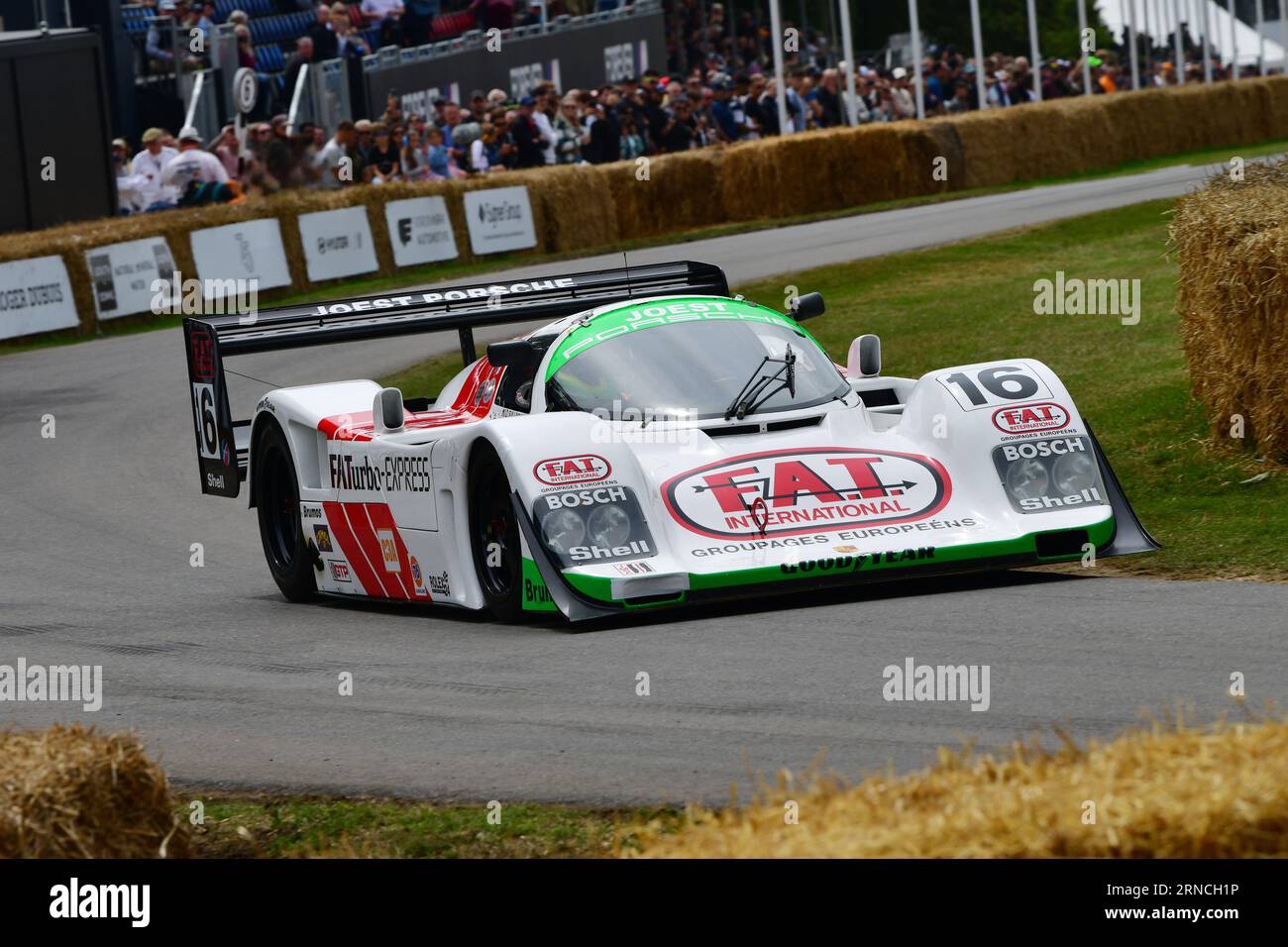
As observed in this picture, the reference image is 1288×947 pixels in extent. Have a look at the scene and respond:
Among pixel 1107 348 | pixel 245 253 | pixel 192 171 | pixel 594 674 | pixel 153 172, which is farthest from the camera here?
pixel 153 172

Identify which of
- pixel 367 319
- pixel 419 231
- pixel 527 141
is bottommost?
pixel 367 319

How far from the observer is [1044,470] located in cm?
884

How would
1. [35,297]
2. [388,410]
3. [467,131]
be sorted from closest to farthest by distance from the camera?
[388,410] < [35,297] < [467,131]

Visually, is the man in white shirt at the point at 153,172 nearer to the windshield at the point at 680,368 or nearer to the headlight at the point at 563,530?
the windshield at the point at 680,368

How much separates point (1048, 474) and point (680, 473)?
163 centimetres

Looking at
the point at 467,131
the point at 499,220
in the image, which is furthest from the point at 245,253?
the point at 467,131

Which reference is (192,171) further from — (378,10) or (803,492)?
(803,492)

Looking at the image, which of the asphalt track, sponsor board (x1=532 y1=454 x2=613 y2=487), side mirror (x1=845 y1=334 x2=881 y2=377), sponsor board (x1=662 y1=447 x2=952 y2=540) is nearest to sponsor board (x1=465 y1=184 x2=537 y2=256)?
the asphalt track

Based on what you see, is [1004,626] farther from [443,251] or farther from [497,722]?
[443,251]

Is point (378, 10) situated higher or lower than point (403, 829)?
higher

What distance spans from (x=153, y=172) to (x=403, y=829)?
2111 cm

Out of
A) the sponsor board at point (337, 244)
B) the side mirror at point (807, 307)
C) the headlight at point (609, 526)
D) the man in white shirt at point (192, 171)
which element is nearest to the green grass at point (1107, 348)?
the side mirror at point (807, 307)

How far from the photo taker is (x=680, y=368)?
30.5ft

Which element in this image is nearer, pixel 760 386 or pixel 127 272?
pixel 760 386
